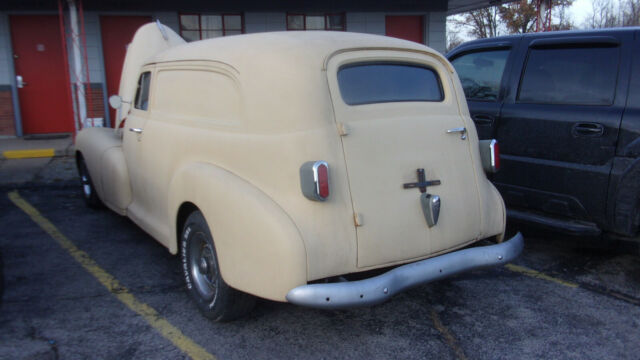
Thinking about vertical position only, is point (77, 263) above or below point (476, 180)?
below

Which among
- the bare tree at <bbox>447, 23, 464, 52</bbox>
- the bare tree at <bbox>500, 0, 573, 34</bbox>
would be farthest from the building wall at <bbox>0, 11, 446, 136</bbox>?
the bare tree at <bbox>447, 23, 464, 52</bbox>

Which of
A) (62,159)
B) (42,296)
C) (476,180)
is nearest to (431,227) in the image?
(476,180)

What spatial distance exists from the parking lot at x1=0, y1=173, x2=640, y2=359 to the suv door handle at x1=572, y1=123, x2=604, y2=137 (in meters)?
1.17

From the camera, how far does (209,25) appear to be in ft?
40.3

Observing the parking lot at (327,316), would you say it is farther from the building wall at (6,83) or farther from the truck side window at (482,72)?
the building wall at (6,83)

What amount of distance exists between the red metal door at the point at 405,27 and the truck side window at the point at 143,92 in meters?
9.09

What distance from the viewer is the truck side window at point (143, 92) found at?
15.5 feet

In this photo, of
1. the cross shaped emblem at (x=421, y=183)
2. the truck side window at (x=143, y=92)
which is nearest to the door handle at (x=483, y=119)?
the cross shaped emblem at (x=421, y=183)

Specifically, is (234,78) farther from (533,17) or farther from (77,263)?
(533,17)

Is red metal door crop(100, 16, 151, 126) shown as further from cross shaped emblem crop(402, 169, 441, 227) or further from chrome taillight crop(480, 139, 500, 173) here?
cross shaped emblem crop(402, 169, 441, 227)

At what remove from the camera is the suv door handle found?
4.13 metres

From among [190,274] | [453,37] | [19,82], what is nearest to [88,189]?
[190,274]

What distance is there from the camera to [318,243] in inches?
115

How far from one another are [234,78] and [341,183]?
1.01 m
